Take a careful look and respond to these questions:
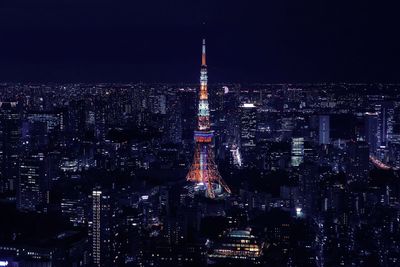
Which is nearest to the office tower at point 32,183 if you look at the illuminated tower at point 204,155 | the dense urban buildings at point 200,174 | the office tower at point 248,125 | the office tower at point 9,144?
the dense urban buildings at point 200,174

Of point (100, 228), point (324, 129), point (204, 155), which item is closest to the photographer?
point (100, 228)

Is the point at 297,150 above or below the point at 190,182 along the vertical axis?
above

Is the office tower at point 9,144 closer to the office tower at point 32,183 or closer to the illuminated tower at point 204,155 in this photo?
the office tower at point 32,183

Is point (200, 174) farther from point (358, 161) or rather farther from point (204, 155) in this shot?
point (358, 161)

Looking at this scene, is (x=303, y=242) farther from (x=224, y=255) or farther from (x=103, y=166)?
(x=103, y=166)

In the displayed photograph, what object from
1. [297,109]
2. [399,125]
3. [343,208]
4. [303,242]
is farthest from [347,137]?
[303,242]

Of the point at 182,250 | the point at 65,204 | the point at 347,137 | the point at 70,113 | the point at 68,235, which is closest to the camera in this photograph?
the point at 182,250

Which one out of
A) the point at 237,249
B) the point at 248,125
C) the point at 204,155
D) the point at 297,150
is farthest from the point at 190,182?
the point at 237,249
